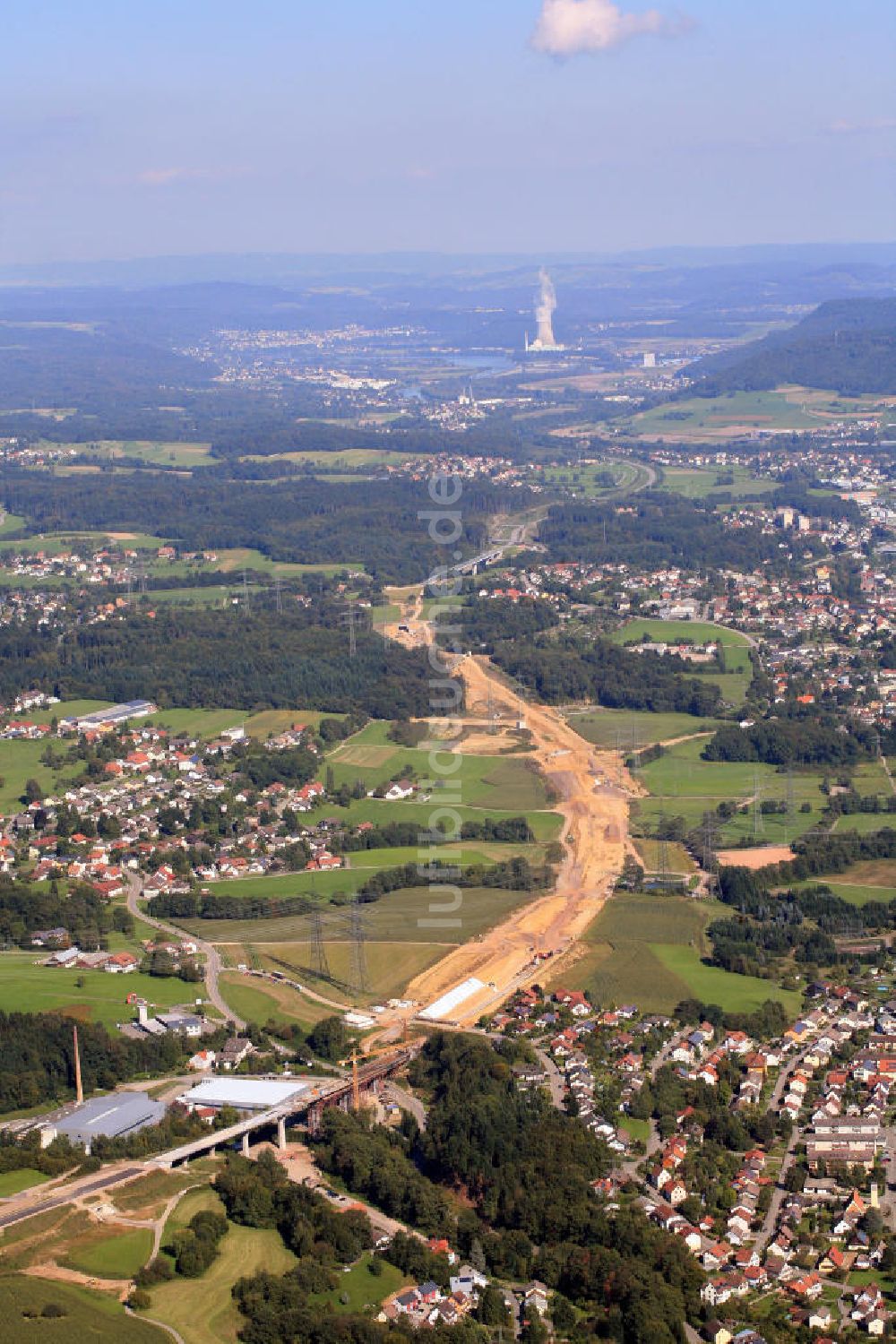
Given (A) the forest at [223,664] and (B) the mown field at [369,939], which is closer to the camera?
(B) the mown field at [369,939]

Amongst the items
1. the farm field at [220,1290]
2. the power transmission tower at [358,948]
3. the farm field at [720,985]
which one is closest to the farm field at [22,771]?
the power transmission tower at [358,948]

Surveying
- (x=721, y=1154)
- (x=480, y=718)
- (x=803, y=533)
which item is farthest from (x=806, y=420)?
(x=721, y=1154)

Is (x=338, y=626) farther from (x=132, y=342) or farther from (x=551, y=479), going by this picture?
(x=132, y=342)

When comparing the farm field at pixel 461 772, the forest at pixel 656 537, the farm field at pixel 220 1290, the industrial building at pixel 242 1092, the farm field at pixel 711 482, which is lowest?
the farm field at pixel 220 1290

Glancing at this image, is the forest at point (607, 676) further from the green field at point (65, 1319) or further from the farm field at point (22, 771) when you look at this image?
the green field at point (65, 1319)

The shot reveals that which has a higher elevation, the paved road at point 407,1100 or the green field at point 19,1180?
the green field at point 19,1180

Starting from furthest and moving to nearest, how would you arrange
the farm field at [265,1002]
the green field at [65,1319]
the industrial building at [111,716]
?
the industrial building at [111,716] < the farm field at [265,1002] < the green field at [65,1319]

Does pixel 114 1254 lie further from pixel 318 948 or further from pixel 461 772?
pixel 461 772

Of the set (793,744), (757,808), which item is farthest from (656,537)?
(757,808)

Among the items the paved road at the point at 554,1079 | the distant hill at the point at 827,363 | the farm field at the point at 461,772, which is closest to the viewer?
the paved road at the point at 554,1079
